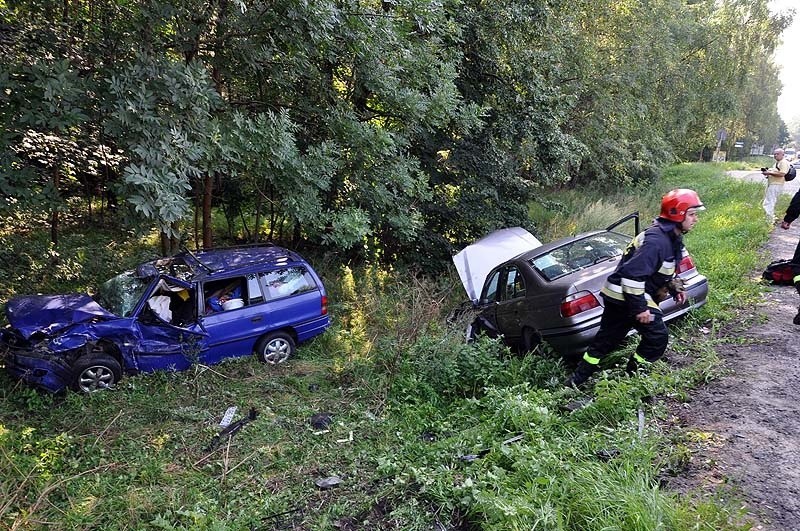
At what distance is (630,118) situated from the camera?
16125mm

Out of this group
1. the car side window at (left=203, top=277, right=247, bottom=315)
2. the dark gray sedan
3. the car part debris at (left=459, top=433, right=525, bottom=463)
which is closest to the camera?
the car part debris at (left=459, top=433, right=525, bottom=463)

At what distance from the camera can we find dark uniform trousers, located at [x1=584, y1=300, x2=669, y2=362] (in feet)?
13.8

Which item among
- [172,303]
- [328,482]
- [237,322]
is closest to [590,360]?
[328,482]

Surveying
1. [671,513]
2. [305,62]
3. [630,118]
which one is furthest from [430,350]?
[630,118]

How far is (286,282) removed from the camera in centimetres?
709

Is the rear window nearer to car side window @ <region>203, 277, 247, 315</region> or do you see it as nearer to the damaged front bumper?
car side window @ <region>203, 277, 247, 315</region>

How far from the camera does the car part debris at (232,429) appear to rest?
4547mm

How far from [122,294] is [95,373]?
1161 mm

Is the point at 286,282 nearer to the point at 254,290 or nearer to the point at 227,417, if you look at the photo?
the point at 254,290

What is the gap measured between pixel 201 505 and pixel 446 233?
934 centimetres

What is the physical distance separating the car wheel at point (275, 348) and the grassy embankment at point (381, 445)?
258 millimetres

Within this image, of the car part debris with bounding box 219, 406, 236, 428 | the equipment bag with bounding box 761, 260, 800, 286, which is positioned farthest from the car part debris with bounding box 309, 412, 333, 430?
the equipment bag with bounding box 761, 260, 800, 286

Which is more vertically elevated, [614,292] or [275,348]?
[614,292]

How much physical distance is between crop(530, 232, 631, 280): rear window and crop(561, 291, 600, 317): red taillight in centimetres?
45
